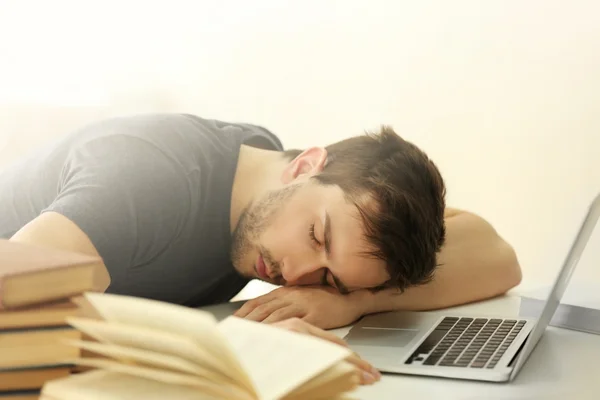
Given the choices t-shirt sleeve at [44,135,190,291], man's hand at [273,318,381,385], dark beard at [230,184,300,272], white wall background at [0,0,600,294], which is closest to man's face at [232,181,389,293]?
dark beard at [230,184,300,272]

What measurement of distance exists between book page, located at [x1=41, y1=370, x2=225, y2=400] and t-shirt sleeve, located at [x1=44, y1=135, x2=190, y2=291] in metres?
0.49

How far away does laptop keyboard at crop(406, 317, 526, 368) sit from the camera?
821 mm

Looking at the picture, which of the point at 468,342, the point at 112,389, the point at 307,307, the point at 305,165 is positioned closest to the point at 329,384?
the point at 112,389

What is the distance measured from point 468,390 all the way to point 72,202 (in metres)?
0.57

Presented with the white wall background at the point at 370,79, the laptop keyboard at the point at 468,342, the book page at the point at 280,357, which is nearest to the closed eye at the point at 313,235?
the laptop keyboard at the point at 468,342

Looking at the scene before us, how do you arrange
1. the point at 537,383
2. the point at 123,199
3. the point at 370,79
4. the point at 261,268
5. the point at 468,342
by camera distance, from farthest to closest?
the point at 370,79, the point at 261,268, the point at 123,199, the point at 468,342, the point at 537,383

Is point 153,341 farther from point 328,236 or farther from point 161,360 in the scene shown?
point 328,236

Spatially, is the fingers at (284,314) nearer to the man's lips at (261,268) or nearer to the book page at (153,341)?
the man's lips at (261,268)

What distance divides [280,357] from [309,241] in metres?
0.58

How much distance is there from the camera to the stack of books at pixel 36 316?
474 millimetres

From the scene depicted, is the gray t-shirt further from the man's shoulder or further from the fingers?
the fingers

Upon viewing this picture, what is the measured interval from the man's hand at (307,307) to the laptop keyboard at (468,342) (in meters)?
0.14

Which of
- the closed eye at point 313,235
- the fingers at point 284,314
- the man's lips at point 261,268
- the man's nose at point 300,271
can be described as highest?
the closed eye at point 313,235

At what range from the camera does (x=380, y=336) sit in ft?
3.21
